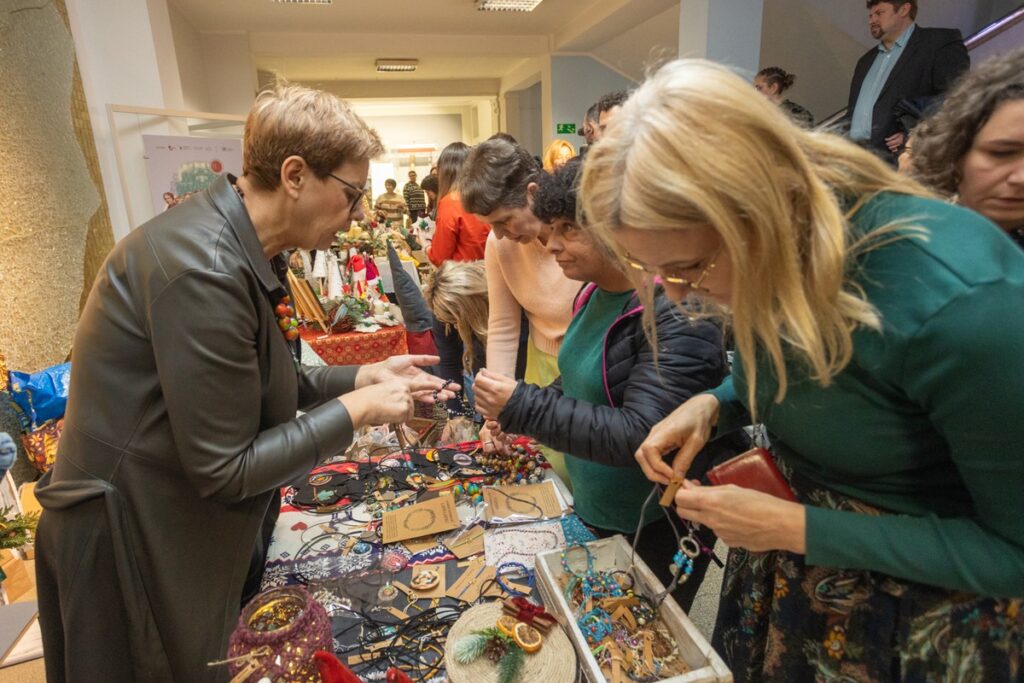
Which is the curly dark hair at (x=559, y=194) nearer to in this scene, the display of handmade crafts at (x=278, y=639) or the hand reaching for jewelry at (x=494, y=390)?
the hand reaching for jewelry at (x=494, y=390)

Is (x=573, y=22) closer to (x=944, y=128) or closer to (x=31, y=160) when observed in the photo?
(x=31, y=160)

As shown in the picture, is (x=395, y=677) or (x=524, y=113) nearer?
(x=395, y=677)

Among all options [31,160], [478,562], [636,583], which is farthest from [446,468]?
[31,160]

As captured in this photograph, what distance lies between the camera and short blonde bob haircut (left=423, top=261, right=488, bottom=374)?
2.31m

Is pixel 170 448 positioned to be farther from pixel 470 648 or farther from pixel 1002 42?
pixel 1002 42

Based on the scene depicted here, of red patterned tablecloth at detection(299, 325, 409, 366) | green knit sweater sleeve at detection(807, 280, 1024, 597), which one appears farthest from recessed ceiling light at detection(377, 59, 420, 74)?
green knit sweater sleeve at detection(807, 280, 1024, 597)

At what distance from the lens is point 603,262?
4.06 feet

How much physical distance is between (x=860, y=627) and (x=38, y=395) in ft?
10.4

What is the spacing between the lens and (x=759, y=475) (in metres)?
0.86

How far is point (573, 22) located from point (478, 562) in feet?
26.2

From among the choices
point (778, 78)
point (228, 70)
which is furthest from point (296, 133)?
point (228, 70)

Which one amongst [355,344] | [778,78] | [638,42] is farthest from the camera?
[638,42]

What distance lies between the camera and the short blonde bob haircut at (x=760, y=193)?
612 mm

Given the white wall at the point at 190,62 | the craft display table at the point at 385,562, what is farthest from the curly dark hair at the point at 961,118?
the white wall at the point at 190,62
